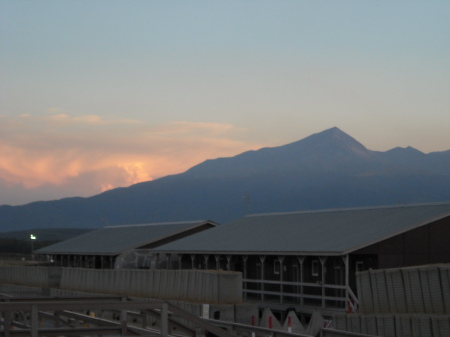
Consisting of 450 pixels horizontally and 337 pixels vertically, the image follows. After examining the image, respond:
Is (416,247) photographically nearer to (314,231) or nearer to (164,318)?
(314,231)

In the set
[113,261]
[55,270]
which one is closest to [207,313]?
[55,270]

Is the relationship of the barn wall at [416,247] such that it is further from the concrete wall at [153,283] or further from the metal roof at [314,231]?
the concrete wall at [153,283]

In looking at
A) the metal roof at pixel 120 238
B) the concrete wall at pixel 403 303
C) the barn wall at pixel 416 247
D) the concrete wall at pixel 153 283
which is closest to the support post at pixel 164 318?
the concrete wall at pixel 403 303

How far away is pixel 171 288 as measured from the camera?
1679 inches

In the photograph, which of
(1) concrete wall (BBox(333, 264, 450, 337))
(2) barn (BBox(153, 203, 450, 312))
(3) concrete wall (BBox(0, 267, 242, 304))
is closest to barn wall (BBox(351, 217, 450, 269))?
(2) barn (BBox(153, 203, 450, 312))

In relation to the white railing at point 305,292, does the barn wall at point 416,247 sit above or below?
above

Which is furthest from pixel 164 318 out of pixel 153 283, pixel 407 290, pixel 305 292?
pixel 153 283

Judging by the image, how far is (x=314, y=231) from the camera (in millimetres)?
46406

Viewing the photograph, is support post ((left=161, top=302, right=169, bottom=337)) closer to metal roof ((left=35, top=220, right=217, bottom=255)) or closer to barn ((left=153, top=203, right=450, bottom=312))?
barn ((left=153, top=203, right=450, bottom=312))

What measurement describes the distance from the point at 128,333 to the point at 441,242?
2707cm

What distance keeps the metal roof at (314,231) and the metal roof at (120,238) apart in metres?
9.55

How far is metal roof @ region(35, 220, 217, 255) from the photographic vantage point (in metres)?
67.7

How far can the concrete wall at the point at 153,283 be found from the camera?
38.7 meters

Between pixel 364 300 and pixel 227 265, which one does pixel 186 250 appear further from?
pixel 364 300
